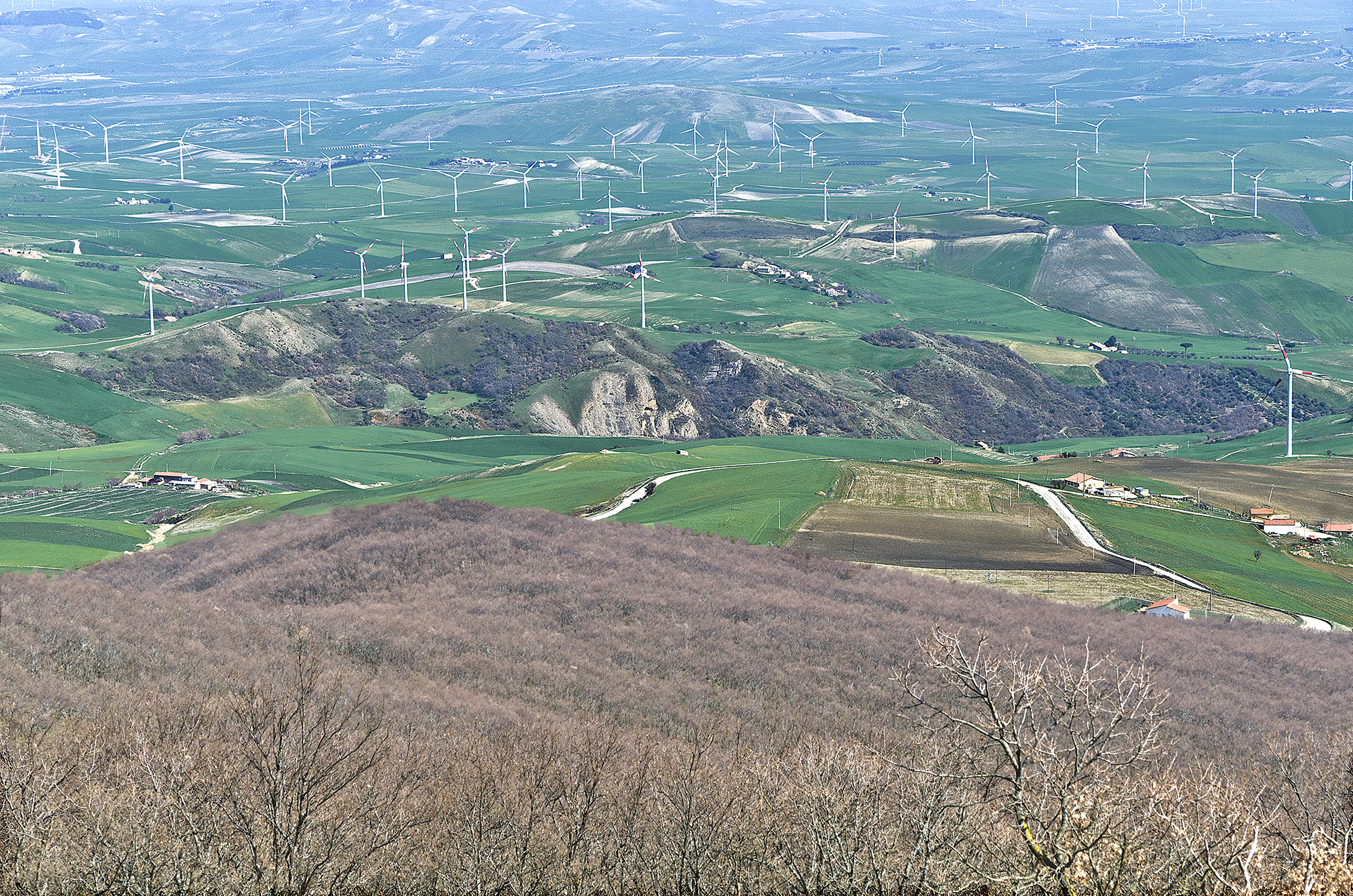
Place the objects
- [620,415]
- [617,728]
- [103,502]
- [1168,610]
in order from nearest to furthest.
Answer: [617,728] < [1168,610] < [103,502] < [620,415]

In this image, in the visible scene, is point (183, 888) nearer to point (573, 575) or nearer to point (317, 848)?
point (317, 848)

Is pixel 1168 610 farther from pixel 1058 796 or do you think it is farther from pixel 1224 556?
pixel 1058 796

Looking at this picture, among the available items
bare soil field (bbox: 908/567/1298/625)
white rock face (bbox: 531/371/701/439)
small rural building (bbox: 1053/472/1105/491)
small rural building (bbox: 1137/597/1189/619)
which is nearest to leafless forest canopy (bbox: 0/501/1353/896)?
small rural building (bbox: 1137/597/1189/619)

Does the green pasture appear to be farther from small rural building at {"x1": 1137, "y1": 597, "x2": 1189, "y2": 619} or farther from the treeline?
the treeline

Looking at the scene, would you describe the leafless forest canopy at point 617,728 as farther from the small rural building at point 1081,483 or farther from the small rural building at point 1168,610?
the small rural building at point 1081,483

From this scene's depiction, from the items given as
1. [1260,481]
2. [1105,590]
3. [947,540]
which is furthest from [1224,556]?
[1260,481]

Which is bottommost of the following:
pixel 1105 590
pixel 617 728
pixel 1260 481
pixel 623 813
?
pixel 1260 481

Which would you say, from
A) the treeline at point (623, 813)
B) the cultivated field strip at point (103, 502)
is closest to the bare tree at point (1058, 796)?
the treeline at point (623, 813)
